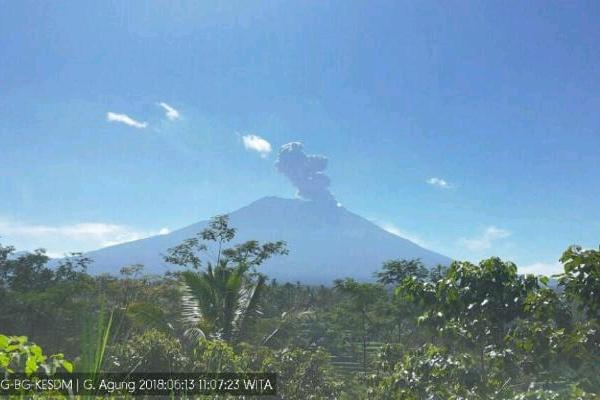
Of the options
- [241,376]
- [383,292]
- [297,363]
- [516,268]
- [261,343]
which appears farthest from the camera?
[383,292]

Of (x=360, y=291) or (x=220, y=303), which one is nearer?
(x=220, y=303)

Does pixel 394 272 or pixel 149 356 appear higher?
pixel 394 272

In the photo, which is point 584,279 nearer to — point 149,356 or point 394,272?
point 149,356

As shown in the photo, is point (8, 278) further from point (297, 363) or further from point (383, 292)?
point (383, 292)

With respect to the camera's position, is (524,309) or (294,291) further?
(294,291)

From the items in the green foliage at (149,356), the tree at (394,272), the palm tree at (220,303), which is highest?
the tree at (394,272)

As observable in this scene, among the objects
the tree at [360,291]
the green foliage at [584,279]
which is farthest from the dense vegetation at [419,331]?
the tree at [360,291]

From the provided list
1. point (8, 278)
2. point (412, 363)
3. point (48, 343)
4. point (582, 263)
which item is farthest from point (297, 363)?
point (8, 278)

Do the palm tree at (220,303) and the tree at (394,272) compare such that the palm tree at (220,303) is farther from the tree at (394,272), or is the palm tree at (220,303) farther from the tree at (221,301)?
the tree at (394,272)

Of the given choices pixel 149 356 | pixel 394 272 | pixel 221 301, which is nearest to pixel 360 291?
pixel 394 272

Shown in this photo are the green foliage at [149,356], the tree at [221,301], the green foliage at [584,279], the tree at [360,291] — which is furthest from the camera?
the tree at [360,291]

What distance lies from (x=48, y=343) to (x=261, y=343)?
10.2 meters

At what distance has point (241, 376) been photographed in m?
6.80

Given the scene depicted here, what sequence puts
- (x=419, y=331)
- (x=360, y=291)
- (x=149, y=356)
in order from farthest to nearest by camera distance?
(x=360, y=291), (x=419, y=331), (x=149, y=356)
